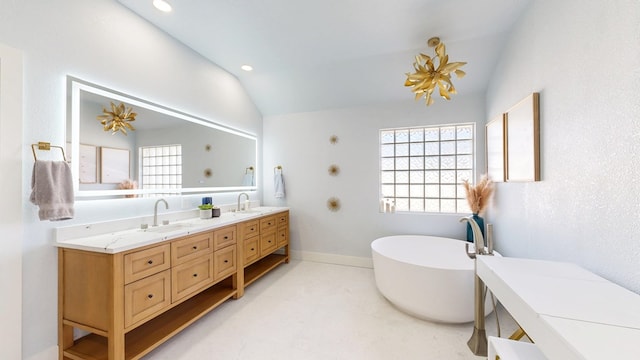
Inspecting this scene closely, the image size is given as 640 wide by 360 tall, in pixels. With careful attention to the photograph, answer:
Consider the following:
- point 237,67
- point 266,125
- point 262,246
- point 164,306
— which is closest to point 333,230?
point 262,246

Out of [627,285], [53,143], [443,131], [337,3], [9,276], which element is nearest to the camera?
[627,285]

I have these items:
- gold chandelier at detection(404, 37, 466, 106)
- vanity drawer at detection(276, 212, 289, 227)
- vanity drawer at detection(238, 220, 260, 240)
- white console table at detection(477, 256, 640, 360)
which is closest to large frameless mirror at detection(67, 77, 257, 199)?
vanity drawer at detection(238, 220, 260, 240)

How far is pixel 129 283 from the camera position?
1.57 metres

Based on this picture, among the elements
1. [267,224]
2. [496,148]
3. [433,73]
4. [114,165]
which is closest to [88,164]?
[114,165]

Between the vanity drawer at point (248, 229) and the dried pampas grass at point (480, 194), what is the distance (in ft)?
8.88

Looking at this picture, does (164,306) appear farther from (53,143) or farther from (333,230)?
(333,230)

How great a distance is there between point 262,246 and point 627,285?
3.00 meters

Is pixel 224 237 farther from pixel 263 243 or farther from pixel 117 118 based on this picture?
pixel 117 118

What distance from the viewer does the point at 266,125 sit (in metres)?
4.15

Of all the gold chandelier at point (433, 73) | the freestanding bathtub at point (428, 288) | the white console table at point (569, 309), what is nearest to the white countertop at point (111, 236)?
the freestanding bathtub at point (428, 288)

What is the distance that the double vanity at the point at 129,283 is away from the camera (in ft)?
4.95

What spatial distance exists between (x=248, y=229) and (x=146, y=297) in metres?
1.22

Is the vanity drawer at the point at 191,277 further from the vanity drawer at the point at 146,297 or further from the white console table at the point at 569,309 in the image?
the white console table at the point at 569,309

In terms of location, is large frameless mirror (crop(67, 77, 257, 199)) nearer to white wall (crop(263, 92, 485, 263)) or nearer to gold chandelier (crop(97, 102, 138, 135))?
gold chandelier (crop(97, 102, 138, 135))
